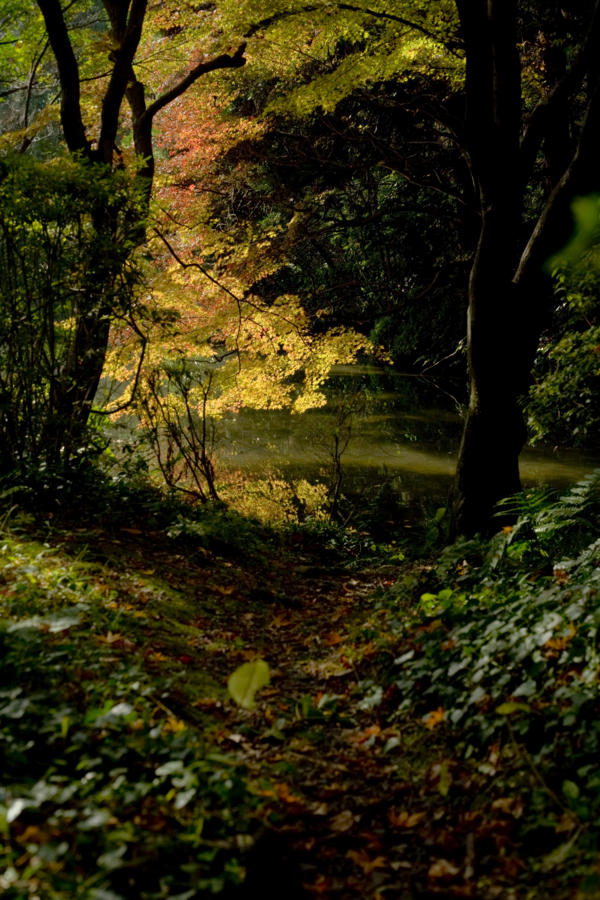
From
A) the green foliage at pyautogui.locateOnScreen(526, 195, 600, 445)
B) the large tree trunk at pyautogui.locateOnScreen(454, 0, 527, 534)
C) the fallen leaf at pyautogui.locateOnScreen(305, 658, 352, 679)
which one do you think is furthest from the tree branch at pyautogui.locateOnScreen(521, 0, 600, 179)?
the fallen leaf at pyautogui.locateOnScreen(305, 658, 352, 679)

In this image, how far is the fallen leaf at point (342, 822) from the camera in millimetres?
2270

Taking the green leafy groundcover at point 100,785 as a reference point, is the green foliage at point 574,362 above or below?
above

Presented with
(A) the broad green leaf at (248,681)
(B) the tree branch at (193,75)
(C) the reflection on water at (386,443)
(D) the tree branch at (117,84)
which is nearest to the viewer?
(A) the broad green leaf at (248,681)

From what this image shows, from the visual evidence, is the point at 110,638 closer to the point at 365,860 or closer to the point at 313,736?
the point at 313,736

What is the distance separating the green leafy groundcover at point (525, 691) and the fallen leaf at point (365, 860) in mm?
461

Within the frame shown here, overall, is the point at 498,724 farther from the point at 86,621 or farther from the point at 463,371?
the point at 463,371

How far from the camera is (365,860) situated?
209cm

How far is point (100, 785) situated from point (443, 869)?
3.54ft

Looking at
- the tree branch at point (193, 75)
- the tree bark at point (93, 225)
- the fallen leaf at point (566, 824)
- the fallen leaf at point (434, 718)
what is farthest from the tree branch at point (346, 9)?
the fallen leaf at point (566, 824)

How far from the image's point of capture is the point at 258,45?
34.2ft

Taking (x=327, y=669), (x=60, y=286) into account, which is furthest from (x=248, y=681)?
(x=60, y=286)

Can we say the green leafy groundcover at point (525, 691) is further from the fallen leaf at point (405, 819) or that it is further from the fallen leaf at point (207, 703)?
the fallen leaf at point (207, 703)

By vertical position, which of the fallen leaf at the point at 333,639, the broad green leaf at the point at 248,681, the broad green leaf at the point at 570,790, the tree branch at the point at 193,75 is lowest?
the fallen leaf at the point at 333,639

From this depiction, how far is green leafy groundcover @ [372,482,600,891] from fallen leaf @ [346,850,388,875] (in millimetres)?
461
